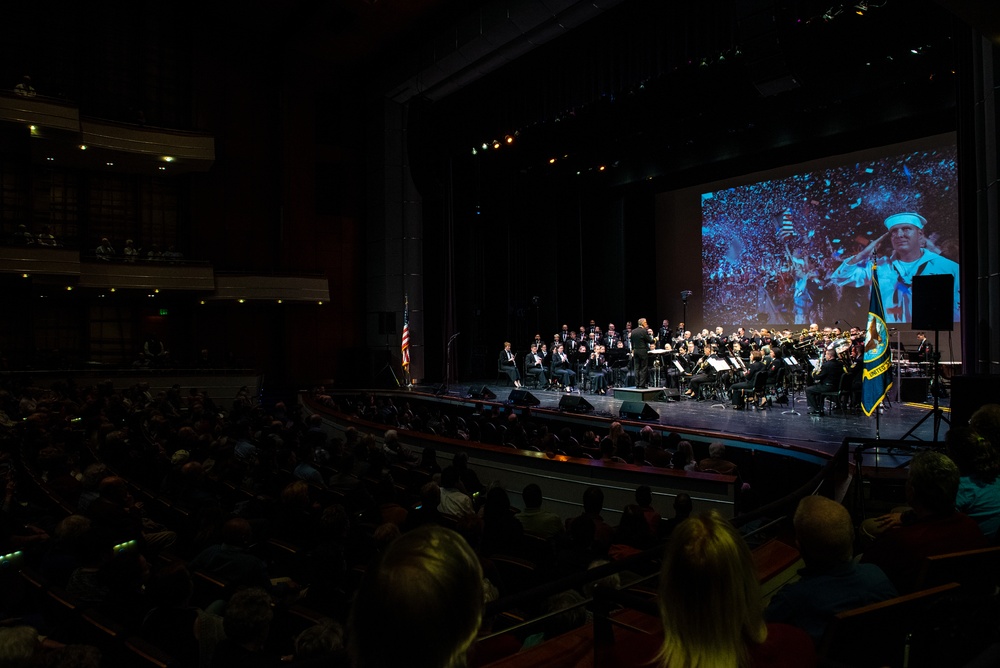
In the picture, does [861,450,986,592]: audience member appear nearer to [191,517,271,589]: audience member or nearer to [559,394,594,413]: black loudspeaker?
[191,517,271,589]: audience member

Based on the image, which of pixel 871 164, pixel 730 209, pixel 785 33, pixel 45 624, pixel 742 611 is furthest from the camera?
pixel 730 209

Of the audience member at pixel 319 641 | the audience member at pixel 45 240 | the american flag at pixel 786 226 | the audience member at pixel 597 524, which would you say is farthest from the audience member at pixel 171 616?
the american flag at pixel 786 226

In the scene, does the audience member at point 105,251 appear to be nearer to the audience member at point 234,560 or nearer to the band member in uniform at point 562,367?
the band member in uniform at point 562,367

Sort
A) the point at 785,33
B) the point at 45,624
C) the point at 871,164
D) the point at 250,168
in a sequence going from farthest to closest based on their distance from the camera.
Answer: the point at 250,168
the point at 871,164
the point at 785,33
the point at 45,624

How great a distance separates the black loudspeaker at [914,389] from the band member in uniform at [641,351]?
191 inches

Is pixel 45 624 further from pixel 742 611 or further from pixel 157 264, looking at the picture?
pixel 157 264

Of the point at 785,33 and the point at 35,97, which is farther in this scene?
the point at 35,97

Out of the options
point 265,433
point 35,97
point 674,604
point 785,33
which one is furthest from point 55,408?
point 785,33

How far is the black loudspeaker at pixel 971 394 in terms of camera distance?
17.2 ft

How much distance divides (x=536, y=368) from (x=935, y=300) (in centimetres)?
1088

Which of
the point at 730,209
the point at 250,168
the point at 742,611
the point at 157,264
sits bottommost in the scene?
the point at 742,611

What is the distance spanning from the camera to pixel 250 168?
64.7 feet

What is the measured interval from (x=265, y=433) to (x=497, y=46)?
1096cm

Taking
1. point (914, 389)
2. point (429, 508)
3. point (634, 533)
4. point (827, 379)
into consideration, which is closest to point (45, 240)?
point (429, 508)
